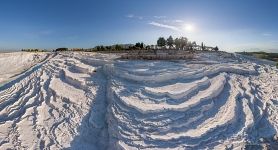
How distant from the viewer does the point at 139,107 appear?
1254 centimetres

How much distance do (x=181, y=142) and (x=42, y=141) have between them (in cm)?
469

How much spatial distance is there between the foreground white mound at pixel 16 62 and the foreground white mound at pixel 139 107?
151 centimetres

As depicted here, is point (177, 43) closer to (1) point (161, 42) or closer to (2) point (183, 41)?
(2) point (183, 41)

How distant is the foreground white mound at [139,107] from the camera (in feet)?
35.6

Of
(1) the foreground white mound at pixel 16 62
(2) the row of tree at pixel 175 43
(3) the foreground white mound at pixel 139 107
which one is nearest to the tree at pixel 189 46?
(2) the row of tree at pixel 175 43

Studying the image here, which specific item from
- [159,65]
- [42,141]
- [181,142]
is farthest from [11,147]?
[159,65]

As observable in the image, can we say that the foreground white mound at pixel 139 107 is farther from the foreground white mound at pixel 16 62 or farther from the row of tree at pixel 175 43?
the row of tree at pixel 175 43

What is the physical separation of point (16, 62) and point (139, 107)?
33.8 ft

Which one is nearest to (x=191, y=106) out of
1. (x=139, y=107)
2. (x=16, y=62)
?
(x=139, y=107)

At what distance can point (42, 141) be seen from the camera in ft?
35.7

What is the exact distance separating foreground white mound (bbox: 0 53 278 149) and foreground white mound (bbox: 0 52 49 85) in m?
1.51

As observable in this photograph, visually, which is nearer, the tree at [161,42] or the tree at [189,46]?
the tree at [189,46]

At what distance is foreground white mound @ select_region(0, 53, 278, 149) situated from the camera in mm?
10859

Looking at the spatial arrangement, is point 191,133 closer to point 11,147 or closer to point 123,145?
point 123,145
